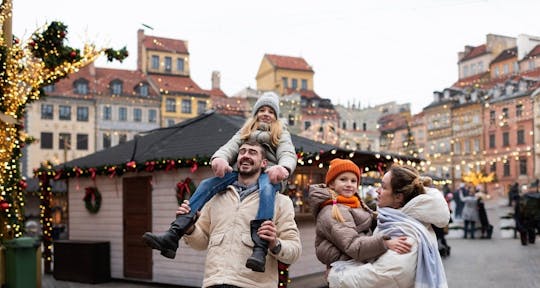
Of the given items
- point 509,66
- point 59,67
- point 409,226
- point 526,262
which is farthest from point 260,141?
point 509,66

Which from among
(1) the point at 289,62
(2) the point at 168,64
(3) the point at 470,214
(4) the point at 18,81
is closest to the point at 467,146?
(1) the point at 289,62

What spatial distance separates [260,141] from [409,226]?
1370mm

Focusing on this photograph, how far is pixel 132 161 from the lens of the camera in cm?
1223

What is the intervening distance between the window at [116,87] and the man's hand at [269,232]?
54.7 m

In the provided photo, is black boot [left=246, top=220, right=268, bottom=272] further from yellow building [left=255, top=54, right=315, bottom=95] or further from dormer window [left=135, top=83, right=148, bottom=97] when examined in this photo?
yellow building [left=255, top=54, right=315, bottom=95]

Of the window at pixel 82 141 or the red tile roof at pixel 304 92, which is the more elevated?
the red tile roof at pixel 304 92

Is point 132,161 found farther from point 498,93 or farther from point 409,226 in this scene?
point 498,93

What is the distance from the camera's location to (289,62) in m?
64.2

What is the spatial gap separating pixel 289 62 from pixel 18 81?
177 feet

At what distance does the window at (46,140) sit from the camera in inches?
2179

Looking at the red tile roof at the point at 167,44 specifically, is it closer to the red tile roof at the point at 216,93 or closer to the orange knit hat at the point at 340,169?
the red tile roof at the point at 216,93

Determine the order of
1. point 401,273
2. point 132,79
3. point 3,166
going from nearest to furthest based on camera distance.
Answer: point 401,273 → point 3,166 → point 132,79

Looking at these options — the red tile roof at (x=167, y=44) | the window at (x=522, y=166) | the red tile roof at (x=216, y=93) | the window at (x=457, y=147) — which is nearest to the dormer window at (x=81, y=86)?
the red tile roof at (x=167, y=44)

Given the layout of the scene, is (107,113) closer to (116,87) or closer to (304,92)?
(116,87)
